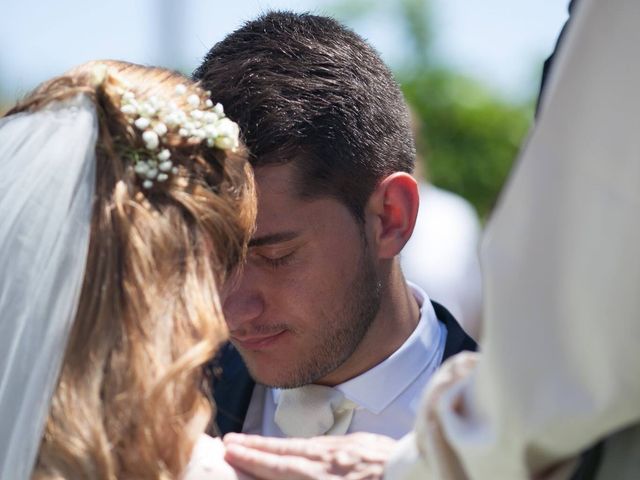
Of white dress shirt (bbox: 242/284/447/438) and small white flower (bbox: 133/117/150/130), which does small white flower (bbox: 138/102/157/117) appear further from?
white dress shirt (bbox: 242/284/447/438)

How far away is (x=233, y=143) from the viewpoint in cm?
218

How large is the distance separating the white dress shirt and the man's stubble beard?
84 millimetres

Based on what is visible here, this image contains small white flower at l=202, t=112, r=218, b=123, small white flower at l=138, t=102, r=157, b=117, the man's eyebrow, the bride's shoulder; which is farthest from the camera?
the man's eyebrow

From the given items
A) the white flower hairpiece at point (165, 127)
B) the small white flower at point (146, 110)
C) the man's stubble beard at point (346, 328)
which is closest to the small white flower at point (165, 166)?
the white flower hairpiece at point (165, 127)

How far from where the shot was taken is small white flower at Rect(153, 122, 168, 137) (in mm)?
2035

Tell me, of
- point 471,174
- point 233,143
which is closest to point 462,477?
point 233,143

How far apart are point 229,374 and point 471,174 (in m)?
10.9

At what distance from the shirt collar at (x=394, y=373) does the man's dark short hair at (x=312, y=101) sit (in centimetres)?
38

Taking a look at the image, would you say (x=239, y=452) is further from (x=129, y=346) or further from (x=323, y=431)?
(x=323, y=431)

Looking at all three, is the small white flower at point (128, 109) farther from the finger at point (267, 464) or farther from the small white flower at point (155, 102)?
the finger at point (267, 464)

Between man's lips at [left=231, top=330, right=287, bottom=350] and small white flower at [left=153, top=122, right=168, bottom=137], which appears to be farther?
man's lips at [left=231, top=330, right=287, bottom=350]

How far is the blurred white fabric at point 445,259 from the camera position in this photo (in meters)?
5.69

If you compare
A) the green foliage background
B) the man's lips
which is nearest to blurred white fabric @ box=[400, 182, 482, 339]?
the man's lips

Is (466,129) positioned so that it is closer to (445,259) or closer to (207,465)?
(445,259)
